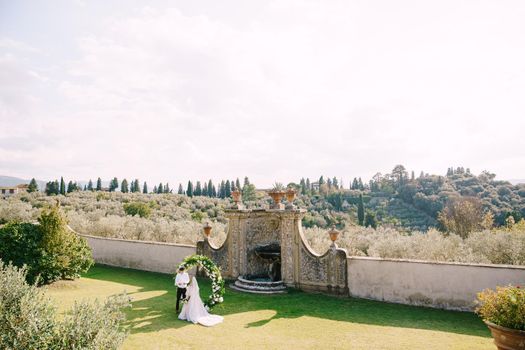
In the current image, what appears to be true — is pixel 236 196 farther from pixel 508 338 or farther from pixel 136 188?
pixel 136 188

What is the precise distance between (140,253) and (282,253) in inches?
301

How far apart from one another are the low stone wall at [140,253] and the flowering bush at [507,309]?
11522 millimetres

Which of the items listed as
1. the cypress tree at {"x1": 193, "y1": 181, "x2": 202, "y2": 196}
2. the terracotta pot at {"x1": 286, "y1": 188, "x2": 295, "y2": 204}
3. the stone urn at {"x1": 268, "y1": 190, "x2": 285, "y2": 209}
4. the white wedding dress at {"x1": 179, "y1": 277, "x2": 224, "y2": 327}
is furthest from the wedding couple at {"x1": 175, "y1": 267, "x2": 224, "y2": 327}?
the cypress tree at {"x1": 193, "y1": 181, "x2": 202, "y2": 196}

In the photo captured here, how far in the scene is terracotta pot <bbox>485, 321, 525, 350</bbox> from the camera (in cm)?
593

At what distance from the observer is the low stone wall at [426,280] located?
390 inches

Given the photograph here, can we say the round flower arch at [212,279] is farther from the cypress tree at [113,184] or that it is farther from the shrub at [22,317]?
the cypress tree at [113,184]

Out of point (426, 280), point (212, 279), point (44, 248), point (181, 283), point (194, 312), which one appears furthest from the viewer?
point (44, 248)

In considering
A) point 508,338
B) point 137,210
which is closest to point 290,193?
point 508,338

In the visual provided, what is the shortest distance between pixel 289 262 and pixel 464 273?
18.5ft

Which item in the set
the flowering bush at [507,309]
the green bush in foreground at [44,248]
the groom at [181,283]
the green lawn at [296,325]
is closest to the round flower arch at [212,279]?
the groom at [181,283]

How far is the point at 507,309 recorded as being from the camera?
6.25 m

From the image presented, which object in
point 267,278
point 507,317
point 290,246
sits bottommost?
point 267,278

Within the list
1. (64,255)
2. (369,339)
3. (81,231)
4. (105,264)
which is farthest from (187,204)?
(369,339)

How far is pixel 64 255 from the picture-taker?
13344 mm
